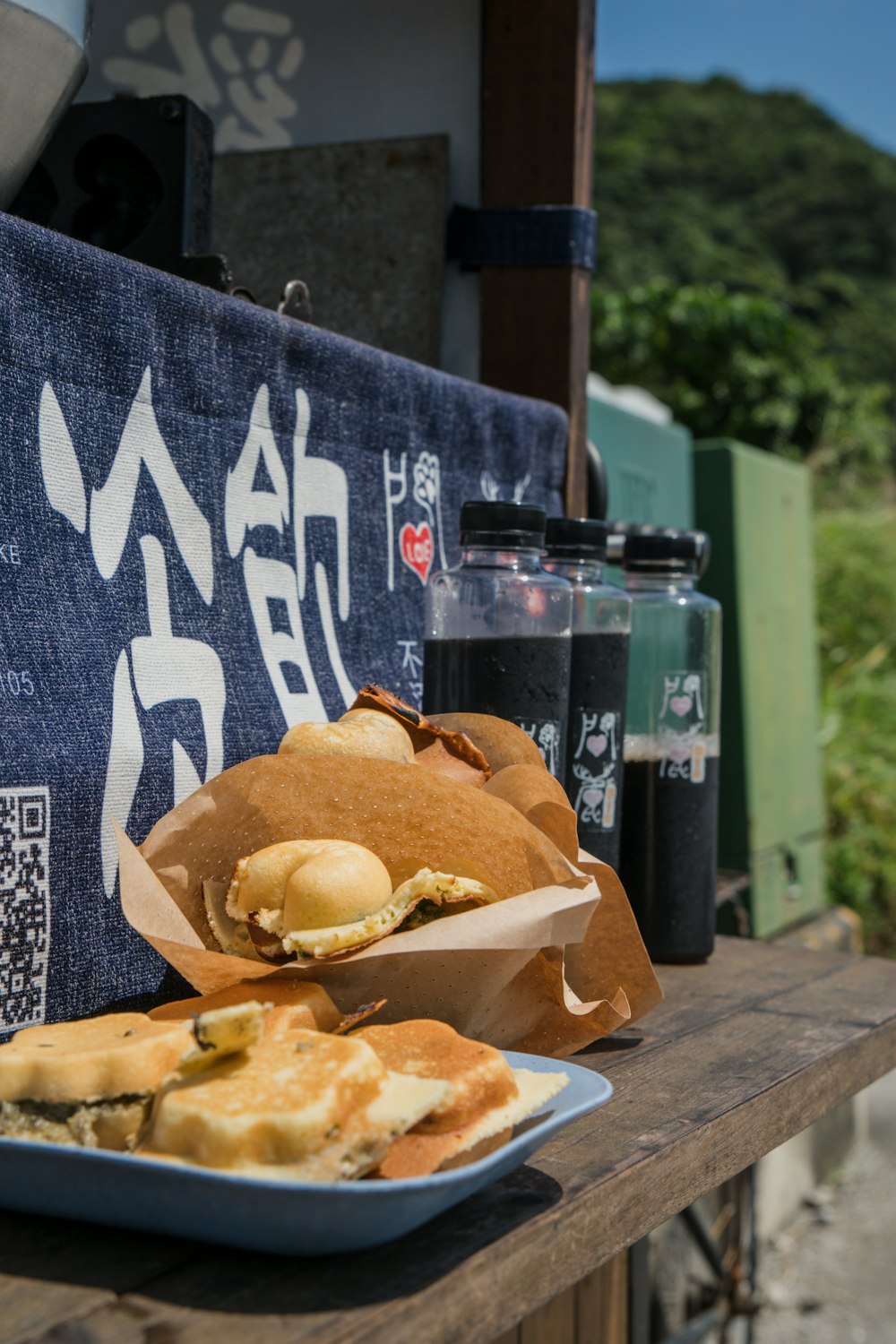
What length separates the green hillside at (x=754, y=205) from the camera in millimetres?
19047

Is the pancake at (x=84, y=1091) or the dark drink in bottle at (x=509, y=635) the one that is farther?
the dark drink in bottle at (x=509, y=635)

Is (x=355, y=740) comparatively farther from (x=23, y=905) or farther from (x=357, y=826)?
(x=23, y=905)

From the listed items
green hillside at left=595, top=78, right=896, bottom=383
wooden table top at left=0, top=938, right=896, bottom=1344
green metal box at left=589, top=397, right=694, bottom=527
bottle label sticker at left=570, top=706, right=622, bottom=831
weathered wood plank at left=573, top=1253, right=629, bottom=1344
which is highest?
green hillside at left=595, top=78, right=896, bottom=383

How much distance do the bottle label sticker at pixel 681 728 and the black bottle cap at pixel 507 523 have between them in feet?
0.80

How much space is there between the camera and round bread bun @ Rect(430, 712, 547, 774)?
3.14 ft

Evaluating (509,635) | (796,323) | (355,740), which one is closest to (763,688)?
(509,635)

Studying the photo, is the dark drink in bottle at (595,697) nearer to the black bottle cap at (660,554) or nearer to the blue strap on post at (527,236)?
the black bottle cap at (660,554)

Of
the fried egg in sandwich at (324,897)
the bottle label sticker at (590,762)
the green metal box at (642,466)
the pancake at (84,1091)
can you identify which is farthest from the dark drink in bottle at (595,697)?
the green metal box at (642,466)

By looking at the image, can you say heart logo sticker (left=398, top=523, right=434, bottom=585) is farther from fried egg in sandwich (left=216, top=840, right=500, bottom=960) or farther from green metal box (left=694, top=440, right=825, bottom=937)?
green metal box (left=694, top=440, right=825, bottom=937)

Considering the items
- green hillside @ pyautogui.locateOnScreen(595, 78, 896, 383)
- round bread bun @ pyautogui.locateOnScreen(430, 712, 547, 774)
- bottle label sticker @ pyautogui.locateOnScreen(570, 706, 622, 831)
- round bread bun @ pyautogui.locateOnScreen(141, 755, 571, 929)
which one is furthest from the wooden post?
green hillside @ pyautogui.locateOnScreen(595, 78, 896, 383)

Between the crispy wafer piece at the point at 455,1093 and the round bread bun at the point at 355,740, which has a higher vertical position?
the round bread bun at the point at 355,740

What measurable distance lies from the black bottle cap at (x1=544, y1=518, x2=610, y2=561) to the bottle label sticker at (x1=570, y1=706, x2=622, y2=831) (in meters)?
0.13

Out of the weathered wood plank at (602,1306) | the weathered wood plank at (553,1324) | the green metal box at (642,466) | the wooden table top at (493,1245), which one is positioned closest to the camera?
the wooden table top at (493,1245)

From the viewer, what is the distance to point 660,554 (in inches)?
47.2
